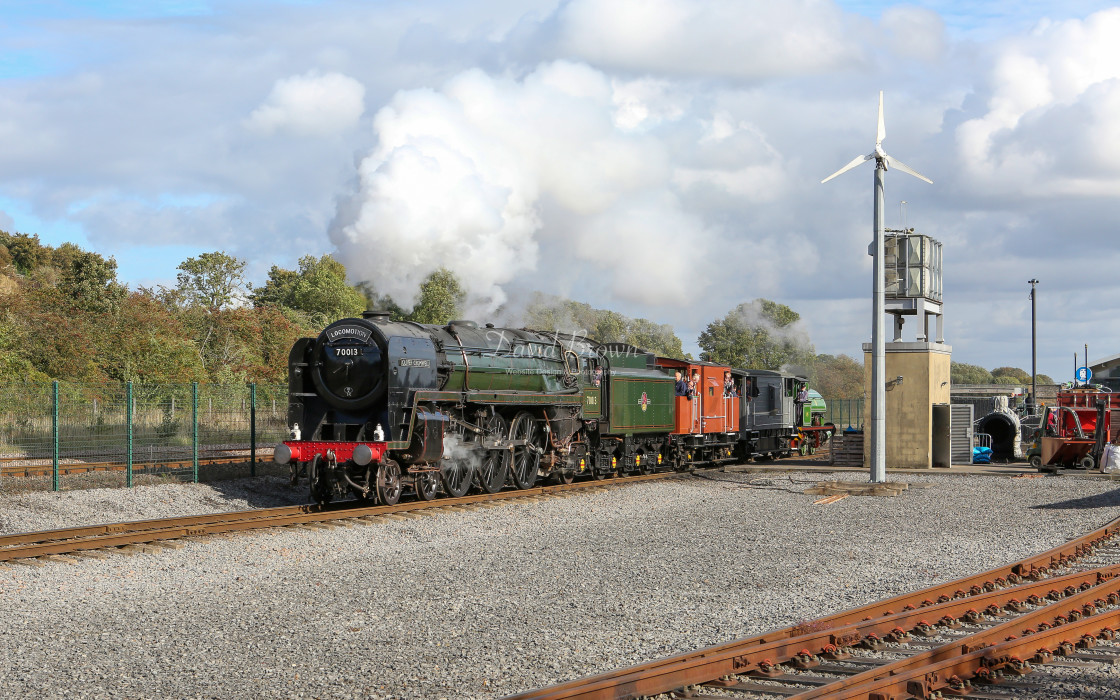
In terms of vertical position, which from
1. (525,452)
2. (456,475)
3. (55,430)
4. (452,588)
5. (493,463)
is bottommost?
(452,588)

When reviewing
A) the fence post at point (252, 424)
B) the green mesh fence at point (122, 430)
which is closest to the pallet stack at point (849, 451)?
the green mesh fence at point (122, 430)

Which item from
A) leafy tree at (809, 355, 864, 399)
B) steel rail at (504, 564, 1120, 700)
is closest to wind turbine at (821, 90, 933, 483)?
steel rail at (504, 564, 1120, 700)

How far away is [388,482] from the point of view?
15.6m

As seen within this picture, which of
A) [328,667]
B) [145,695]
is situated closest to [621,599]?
[328,667]

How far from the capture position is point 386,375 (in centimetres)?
1559

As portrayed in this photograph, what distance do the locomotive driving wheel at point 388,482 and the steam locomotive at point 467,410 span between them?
22 mm

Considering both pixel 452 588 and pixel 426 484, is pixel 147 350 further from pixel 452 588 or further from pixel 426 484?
pixel 452 588

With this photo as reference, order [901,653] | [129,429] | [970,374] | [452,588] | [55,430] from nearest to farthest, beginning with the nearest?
1. [901,653]
2. [452,588]
3. [55,430]
4. [129,429]
5. [970,374]

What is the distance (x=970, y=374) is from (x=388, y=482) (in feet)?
385

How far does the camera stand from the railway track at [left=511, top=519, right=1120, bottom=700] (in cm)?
566

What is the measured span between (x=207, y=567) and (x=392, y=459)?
5377mm

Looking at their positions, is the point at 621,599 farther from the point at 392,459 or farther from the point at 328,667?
the point at 392,459

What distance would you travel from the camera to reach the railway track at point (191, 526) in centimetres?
1091

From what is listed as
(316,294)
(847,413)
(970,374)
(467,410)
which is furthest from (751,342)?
(970,374)
